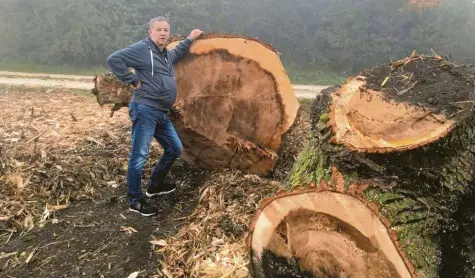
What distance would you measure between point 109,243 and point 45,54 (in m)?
16.4

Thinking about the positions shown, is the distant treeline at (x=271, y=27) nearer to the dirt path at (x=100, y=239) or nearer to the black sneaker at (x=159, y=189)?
the black sneaker at (x=159, y=189)

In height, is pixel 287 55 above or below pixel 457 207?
below

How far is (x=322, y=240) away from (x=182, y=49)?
2593 mm

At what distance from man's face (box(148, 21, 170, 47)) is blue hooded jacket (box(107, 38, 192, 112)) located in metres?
0.05

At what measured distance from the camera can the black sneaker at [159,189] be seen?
4.35 meters

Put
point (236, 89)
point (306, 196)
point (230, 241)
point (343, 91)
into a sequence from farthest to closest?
point (236, 89) < point (230, 241) < point (343, 91) < point (306, 196)

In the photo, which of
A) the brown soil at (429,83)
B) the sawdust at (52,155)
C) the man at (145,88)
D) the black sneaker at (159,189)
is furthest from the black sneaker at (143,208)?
the brown soil at (429,83)

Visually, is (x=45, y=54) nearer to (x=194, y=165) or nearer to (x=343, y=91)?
(x=194, y=165)

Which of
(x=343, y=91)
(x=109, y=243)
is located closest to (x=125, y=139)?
(x=109, y=243)

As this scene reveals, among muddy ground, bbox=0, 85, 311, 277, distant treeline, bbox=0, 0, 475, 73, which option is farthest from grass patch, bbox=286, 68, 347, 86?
muddy ground, bbox=0, 85, 311, 277

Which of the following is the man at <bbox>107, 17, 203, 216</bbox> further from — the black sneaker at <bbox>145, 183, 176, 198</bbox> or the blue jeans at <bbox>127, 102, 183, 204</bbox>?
the black sneaker at <bbox>145, 183, 176, 198</bbox>

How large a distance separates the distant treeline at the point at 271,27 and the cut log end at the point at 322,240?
1555 centimetres

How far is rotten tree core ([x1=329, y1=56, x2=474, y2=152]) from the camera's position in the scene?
106 inches

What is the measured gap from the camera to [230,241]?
3.51m
